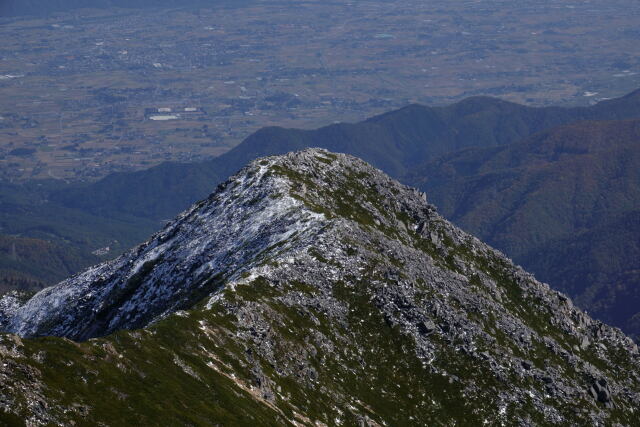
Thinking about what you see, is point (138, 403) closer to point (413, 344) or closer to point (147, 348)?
point (147, 348)

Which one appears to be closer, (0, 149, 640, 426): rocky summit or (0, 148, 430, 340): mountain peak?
(0, 149, 640, 426): rocky summit

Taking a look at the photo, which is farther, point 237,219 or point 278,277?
point 237,219

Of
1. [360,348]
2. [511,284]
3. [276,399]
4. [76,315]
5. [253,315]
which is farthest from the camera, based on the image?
[511,284]

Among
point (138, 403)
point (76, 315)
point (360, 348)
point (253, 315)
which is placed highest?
point (138, 403)

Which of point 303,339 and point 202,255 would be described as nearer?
point 303,339

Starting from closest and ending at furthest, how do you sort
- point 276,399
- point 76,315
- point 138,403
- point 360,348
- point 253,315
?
point 138,403
point 276,399
point 253,315
point 360,348
point 76,315

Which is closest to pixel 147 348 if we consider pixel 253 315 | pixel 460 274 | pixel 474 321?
pixel 253 315

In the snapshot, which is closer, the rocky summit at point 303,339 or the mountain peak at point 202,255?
the rocky summit at point 303,339

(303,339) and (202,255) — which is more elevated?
(303,339)
